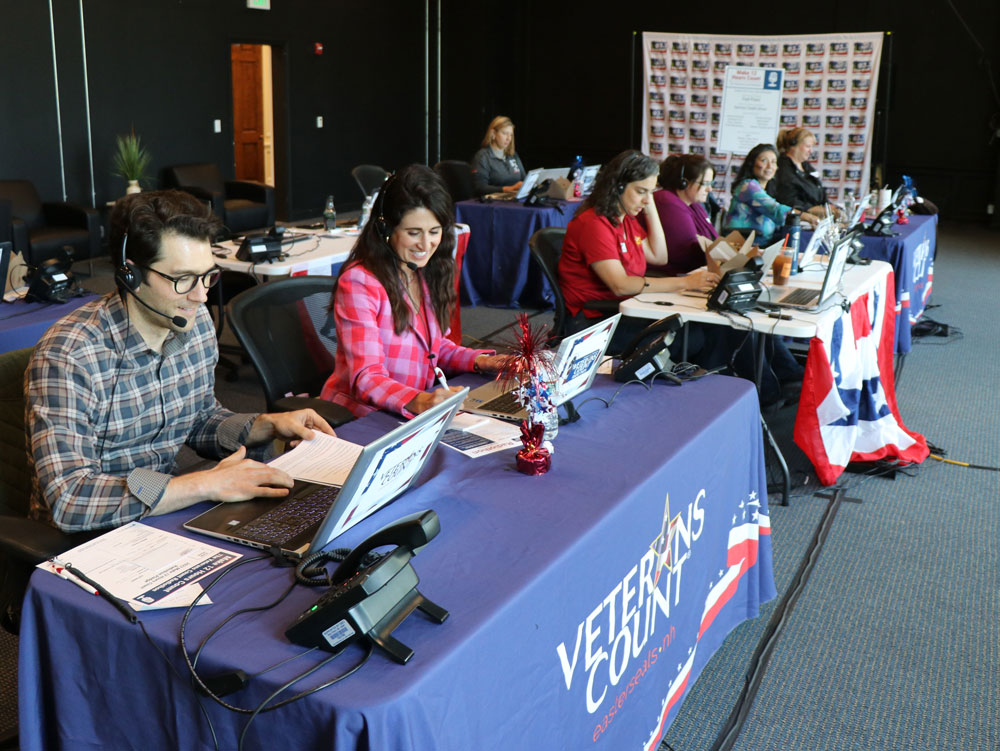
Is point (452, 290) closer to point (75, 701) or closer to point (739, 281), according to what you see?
point (739, 281)

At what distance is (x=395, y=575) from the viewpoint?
139 cm

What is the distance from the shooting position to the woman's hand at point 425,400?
7.48ft

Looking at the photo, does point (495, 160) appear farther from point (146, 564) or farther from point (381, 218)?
point (146, 564)

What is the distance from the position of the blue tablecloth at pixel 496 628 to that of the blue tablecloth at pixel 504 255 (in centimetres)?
428

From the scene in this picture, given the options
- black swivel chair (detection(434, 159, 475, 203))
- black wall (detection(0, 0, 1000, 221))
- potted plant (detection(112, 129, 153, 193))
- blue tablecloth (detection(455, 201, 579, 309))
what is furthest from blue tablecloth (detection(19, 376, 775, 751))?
black wall (detection(0, 0, 1000, 221))

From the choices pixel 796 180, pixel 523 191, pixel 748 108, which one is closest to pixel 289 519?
pixel 523 191

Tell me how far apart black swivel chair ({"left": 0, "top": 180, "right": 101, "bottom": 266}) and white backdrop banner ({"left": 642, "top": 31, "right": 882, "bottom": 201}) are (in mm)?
5805

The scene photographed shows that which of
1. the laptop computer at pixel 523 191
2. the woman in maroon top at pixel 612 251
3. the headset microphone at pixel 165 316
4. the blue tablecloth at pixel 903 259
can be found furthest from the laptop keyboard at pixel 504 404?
the laptop computer at pixel 523 191

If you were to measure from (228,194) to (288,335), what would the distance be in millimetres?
6801

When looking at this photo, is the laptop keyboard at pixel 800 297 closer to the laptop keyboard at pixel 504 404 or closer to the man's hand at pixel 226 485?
the laptop keyboard at pixel 504 404

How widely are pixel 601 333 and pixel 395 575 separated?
1101mm

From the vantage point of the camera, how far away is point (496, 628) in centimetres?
144

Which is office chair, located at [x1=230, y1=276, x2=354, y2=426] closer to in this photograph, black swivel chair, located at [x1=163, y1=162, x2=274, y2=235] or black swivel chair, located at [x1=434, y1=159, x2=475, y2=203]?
→ black swivel chair, located at [x1=434, y1=159, x2=475, y2=203]

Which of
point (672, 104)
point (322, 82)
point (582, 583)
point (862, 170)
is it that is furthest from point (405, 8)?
point (582, 583)
